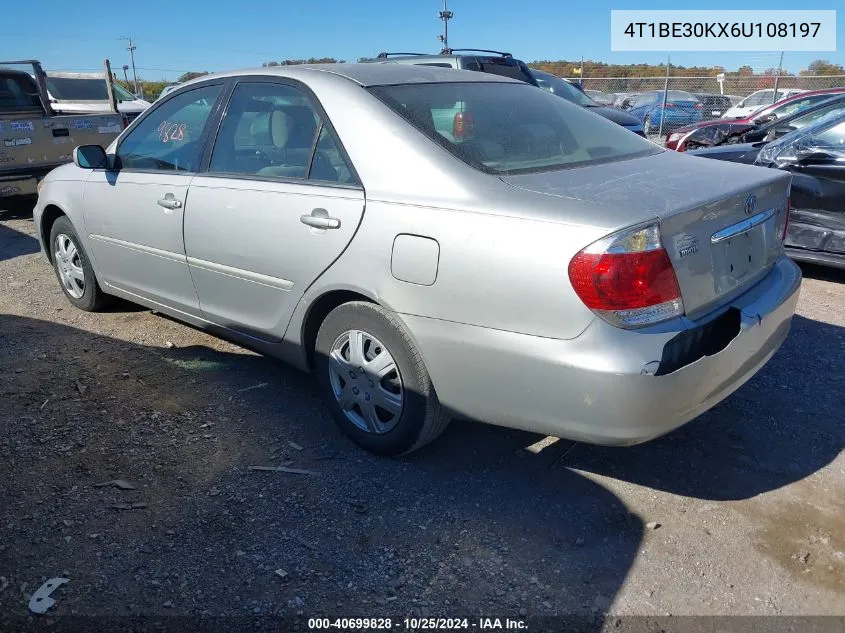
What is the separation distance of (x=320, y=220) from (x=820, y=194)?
13.4ft

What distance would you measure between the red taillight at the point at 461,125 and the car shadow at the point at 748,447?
4.93 feet

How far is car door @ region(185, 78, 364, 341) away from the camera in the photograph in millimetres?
3086

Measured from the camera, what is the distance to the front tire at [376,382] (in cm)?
292

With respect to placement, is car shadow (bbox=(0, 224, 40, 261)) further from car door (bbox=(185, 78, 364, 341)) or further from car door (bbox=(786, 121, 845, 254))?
car door (bbox=(786, 121, 845, 254))

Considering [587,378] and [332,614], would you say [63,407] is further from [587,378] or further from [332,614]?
[587,378]

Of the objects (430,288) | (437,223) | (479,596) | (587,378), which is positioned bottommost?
(479,596)

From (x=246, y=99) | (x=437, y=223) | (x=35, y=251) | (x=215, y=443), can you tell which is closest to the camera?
(x=437, y=223)

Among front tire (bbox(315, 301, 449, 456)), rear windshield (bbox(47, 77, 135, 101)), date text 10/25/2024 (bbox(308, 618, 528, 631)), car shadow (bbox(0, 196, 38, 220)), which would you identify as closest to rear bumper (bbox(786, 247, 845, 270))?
front tire (bbox(315, 301, 449, 456))

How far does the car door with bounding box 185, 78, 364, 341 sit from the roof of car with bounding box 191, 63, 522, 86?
0.26ft

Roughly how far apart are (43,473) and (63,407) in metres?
0.67

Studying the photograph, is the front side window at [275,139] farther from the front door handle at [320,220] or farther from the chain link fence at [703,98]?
the chain link fence at [703,98]

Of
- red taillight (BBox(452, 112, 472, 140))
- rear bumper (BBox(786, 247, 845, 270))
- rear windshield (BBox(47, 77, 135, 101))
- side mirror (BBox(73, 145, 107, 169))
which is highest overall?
rear windshield (BBox(47, 77, 135, 101))

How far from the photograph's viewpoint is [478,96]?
136 inches

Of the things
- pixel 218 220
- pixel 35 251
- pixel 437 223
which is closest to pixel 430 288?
pixel 437 223
